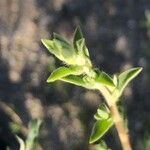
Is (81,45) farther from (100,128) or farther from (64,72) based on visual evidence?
(100,128)

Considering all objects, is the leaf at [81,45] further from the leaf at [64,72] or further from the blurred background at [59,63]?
the blurred background at [59,63]

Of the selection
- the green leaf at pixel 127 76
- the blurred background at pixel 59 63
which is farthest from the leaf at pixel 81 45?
the blurred background at pixel 59 63

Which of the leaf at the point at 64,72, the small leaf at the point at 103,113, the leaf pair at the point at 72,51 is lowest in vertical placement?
the small leaf at the point at 103,113

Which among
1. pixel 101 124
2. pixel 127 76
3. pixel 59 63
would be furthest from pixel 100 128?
pixel 59 63

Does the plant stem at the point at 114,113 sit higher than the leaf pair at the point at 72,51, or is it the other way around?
the leaf pair at the point at 72,51

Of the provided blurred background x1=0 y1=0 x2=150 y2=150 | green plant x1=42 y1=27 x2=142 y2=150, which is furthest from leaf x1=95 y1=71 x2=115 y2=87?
blurred background x1=0 y1=0 x2=150 y2=150

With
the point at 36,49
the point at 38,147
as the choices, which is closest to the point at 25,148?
the point at 38,147

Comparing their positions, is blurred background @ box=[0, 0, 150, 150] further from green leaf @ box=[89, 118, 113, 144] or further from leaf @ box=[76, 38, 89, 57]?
leaf @ box=[76, 38, 89, 57]
